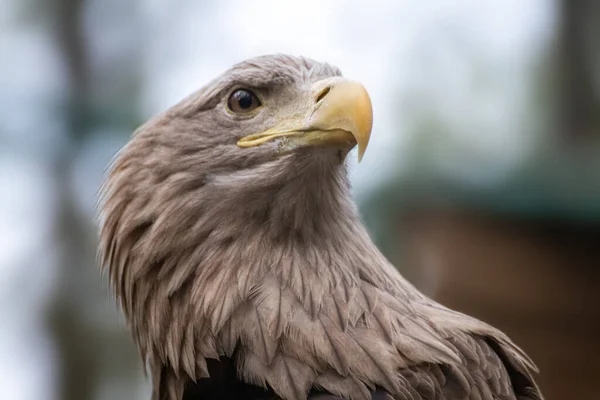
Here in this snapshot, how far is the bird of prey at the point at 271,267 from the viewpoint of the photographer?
1.12 m

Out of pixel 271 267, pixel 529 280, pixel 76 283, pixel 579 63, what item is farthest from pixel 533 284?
pixel 76 283

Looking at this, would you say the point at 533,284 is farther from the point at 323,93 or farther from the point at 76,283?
the point at 76,283

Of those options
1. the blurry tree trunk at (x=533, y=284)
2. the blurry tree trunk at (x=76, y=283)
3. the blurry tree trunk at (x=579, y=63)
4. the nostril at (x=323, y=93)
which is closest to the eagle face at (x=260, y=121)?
the nostril at (x=323, y=93)

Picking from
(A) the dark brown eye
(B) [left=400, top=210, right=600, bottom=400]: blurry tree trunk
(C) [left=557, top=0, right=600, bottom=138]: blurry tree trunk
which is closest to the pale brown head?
(A) the dark brown eye

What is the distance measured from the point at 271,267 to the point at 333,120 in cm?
32

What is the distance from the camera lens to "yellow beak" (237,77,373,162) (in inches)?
43.1

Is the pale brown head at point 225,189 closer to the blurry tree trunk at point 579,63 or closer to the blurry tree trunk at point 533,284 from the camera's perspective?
the blurry tree trunk at point 533,284

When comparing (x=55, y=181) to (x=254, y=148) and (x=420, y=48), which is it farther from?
(x=254, y=148)

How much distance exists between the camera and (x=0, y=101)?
291 centimetres

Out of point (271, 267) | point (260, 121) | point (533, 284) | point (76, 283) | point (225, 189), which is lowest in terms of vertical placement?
point (76, 283)

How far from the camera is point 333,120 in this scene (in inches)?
44.3

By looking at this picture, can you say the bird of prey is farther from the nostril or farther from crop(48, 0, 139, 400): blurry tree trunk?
crop(48, 0, 139, 400): blurry tree trunk

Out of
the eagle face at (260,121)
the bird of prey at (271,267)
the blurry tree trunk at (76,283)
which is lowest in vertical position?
the blurry tree trunk at (76,283)

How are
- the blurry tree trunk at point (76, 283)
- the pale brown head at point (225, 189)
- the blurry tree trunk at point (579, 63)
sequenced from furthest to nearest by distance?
1. the blurry tree trunk at point (579, 63)
2. the blurry tree trunk at point (76, 283)
3. the pale brown head at point (225, 189)
